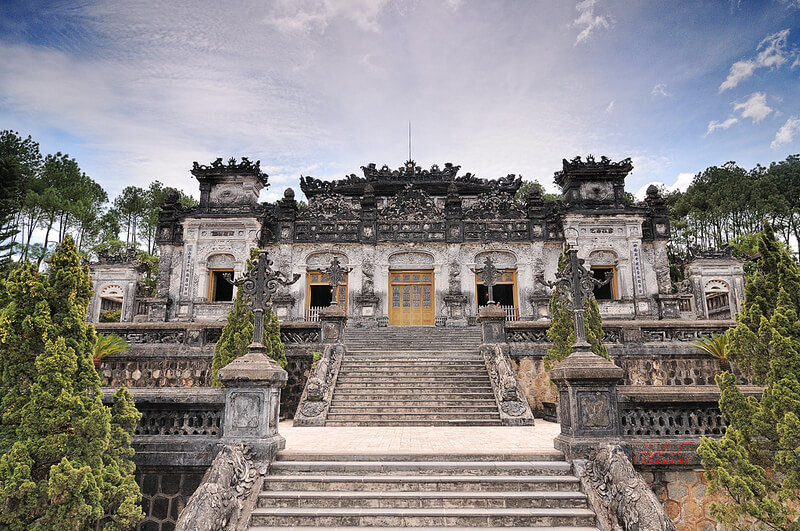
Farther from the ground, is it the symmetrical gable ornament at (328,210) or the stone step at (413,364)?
the symmetrical gable ornament at (328,210)

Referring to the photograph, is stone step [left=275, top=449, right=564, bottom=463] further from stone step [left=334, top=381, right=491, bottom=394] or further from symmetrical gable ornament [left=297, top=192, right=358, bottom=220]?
symmetrical gable ornament [left=297, top=192, right=358, bottom=220]

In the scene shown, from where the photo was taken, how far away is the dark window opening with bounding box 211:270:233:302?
2263 cm

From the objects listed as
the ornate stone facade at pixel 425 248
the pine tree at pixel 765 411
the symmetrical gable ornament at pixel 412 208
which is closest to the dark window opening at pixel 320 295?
the ornate stone facade at pixel 425 248

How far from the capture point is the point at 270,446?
20.0 ft

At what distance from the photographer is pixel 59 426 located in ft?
15.7

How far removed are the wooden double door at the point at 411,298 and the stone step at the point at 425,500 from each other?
16.0 m

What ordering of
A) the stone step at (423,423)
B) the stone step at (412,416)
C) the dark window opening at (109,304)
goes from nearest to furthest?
1. the stone step at (423,423)
2. the stone step at (412,416)
3. the dark window opening at (109,304)

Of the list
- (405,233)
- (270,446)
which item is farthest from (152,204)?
(270,446)

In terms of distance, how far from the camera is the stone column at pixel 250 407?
6.14 meters

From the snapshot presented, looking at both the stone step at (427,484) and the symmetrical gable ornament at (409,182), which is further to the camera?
the symmetrical gable ornament at (409,182)

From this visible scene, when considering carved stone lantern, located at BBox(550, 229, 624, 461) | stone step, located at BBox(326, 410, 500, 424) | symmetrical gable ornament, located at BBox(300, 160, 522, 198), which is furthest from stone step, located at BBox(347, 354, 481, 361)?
symmetrical gable ornament, located at BBox(300, 160, 522, 198)

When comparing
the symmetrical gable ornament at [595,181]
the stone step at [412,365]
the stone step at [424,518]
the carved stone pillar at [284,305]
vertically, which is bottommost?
the stone step at [424,518]

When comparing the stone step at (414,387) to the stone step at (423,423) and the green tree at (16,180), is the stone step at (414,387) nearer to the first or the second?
the stone step at (423,423)

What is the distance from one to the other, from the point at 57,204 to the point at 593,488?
3129 cm
